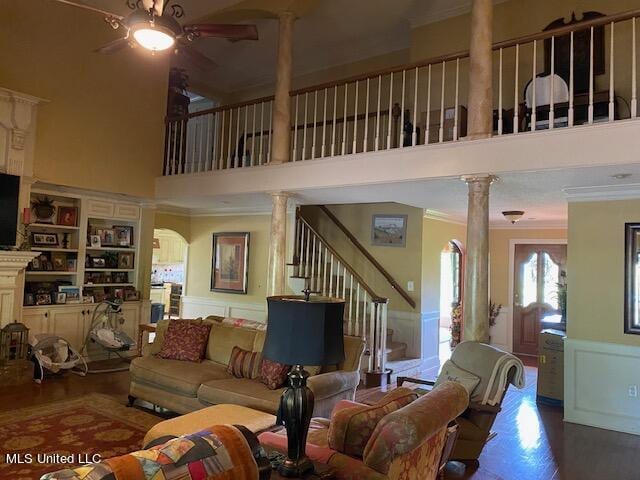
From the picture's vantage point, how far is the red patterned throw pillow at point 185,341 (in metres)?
4.80

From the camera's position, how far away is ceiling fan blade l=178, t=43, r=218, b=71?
4.15 meters

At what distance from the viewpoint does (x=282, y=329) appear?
2.05 m

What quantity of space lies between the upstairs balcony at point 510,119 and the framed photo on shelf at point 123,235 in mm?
969

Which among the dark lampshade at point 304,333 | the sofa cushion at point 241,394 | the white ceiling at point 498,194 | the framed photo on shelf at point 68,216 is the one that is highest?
the white ceiling at point 498,194

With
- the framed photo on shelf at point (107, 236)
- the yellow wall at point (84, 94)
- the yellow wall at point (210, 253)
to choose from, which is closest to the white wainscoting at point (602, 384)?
the yellow wall at point (210, 253)

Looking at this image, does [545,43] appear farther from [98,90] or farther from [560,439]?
[98,90]

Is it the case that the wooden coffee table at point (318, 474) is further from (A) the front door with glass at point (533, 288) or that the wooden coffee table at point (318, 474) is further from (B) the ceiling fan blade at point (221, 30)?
(A) the front door with glass at point (533, 288)

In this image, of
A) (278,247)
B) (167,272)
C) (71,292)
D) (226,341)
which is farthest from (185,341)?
(167,272)

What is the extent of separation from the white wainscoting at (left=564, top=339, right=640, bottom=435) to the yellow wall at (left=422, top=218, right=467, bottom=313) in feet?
8.20

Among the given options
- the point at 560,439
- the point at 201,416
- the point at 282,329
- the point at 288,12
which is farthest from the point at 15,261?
the point at 560,439

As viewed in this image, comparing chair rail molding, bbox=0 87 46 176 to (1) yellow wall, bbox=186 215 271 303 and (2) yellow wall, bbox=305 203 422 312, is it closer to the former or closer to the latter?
(1) yellow wall, bbox=186 215 271 303

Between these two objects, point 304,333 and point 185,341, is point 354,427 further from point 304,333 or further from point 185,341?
point 185,341

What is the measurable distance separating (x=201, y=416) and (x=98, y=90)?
17.1 ft

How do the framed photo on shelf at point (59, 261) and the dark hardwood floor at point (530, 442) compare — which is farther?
the framed photo on shelf at point (59, 261)
